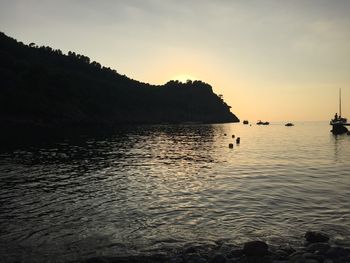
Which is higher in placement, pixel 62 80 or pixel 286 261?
pixel 62 80

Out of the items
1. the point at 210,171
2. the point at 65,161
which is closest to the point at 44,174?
the point at 65,161

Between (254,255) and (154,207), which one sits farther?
(154,207)

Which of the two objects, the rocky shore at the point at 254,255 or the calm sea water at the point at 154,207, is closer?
the rocky shore at the point at 254,255

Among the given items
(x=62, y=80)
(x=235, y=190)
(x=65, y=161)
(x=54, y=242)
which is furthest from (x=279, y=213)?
(x=62, y=80)

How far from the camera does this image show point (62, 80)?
16825 cm

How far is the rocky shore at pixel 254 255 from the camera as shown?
44.2 feet

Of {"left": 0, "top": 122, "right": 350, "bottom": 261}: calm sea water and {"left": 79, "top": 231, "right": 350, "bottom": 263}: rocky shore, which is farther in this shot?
{"left": 0, "top": 122, "right": 350, "bottom": 261}: calm sea water

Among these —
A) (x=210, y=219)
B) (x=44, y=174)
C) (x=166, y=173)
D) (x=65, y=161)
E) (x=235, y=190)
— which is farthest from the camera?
(x=65, y=161)

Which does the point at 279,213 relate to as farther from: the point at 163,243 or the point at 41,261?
the point at 41,261

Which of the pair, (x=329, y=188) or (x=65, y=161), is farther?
(x=65, y=161)

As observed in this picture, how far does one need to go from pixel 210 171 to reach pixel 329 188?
1372 cm

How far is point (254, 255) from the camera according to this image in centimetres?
1412

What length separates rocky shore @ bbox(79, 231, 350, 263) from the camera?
44.2 ft

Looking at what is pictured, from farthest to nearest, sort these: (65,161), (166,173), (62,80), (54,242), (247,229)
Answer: (62,80) → (65,161) → (166,173) → (247,229) → (54,242)
